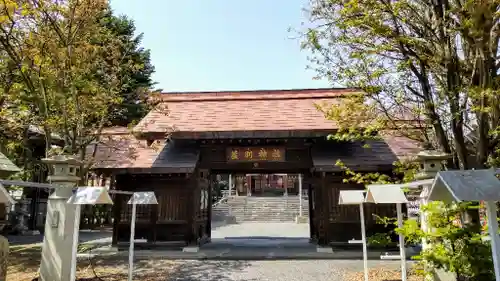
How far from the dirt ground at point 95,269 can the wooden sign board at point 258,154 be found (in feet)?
13.6

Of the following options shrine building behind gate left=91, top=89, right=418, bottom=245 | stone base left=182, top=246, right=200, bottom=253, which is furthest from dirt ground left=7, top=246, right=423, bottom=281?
shrine building behind gate left=91, top=89, right=418, bottom=245

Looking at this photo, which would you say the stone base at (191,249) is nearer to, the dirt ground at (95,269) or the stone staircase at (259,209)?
the dirt ground at (95,269)

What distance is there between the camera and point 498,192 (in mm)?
3094

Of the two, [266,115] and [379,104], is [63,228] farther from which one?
[266,115]

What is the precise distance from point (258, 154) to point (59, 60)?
663cm

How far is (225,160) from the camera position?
1193 cm

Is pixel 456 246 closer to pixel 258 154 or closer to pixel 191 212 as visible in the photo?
pixel 258 154

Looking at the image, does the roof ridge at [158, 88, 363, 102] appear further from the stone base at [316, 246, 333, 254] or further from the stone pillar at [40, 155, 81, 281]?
the stone pillar at [40, 155, 81, 281]

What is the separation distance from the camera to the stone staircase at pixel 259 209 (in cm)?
2895

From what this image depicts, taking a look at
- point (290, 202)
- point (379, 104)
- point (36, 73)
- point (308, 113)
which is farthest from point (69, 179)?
point (290, 202)

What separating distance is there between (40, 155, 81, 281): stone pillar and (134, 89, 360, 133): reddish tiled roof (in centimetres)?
395

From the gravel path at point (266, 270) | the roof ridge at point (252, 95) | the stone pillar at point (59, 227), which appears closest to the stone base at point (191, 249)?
the gravel path at point (266, 270)

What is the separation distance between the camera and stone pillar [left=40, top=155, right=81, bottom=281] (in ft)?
21.0

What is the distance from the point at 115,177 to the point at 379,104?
30.5ft
